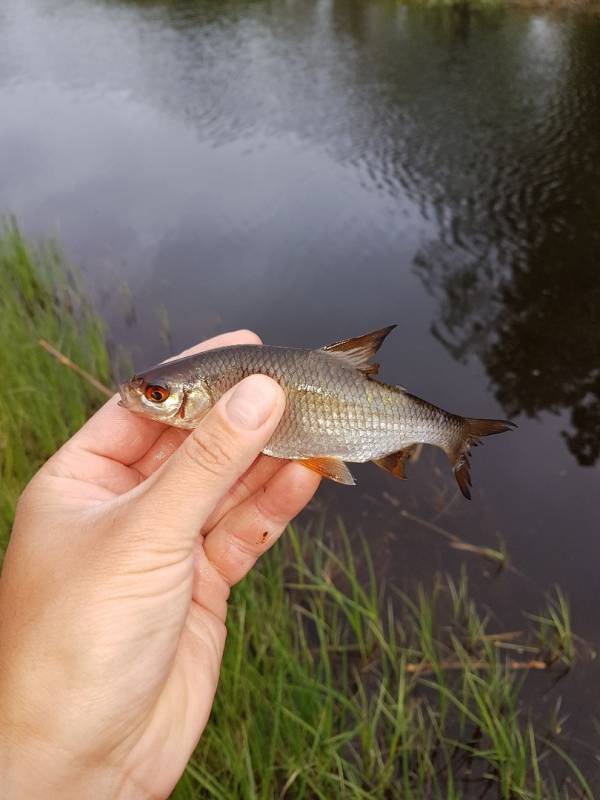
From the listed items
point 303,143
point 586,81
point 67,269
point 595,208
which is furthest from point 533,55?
point 67,269

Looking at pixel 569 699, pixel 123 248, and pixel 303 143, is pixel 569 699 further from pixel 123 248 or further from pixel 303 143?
pixel 303 143

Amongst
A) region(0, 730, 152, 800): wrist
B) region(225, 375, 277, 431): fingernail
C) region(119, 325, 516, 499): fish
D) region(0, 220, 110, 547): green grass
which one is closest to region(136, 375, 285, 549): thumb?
region(225, 375, 277, 431): fingernail

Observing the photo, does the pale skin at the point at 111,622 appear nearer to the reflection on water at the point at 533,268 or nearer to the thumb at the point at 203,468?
the thumb at the point at 203,468

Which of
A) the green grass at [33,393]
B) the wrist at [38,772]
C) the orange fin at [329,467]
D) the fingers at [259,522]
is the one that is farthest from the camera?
the green grass at [33,393]

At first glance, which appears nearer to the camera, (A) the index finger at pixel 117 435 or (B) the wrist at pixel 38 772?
(B) the wrist at pixel 38 772

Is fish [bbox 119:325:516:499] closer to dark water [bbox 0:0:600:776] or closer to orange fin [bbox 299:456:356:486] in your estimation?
orange fin [bbox 299:456:356:486]

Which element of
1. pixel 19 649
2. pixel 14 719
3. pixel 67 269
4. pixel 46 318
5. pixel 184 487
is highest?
pixel 184 487

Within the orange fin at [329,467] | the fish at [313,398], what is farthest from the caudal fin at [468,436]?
the orange fin at [329,467]
